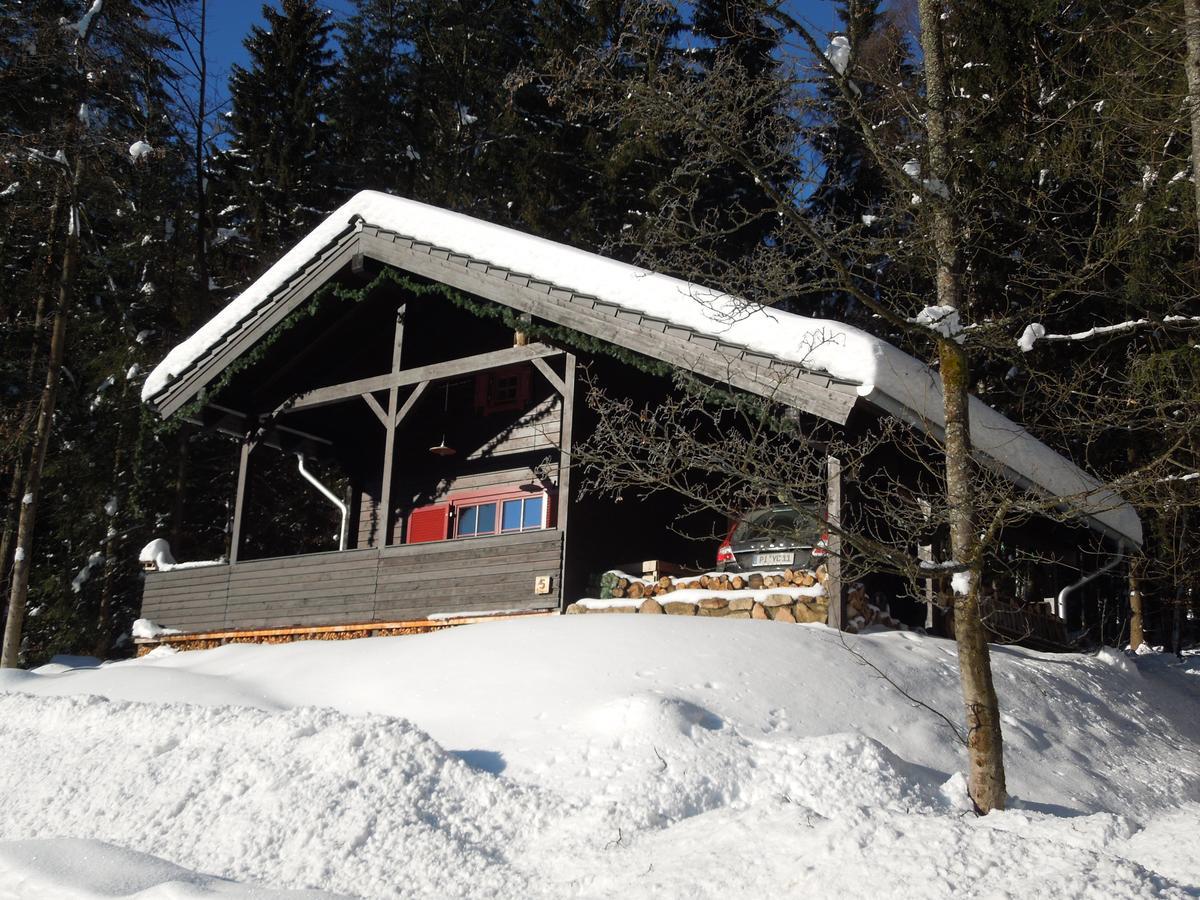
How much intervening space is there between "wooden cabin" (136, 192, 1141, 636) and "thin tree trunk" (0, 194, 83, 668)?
7.75 feet

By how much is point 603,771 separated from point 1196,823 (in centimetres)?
310

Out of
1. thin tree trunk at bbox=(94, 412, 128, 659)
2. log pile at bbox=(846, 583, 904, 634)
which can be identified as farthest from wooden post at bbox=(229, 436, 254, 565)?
log pile at bbox=(846, 583, 904, 634)

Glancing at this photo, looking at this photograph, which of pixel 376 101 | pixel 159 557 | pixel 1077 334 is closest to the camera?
pixel 1077 334

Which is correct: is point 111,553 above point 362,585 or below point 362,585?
above

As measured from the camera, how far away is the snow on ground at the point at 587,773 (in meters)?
4.73

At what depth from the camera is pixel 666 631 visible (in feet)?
29.8

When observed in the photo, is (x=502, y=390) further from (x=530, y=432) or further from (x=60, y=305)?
(x=60, y=305)

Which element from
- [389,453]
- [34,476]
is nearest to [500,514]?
[389,453]

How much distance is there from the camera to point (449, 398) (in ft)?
50.5

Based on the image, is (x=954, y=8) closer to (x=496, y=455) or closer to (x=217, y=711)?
(x=496, y=455)

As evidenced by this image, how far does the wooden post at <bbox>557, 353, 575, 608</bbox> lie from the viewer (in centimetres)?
1149

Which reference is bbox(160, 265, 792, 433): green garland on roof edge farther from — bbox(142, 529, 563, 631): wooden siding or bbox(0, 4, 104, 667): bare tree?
bbox(0, 4, 104, 667): bare tree

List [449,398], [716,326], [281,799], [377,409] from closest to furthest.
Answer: [281,799]
[716,326]
[377,409]
[449,398]

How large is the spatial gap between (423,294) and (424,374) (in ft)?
3.51
